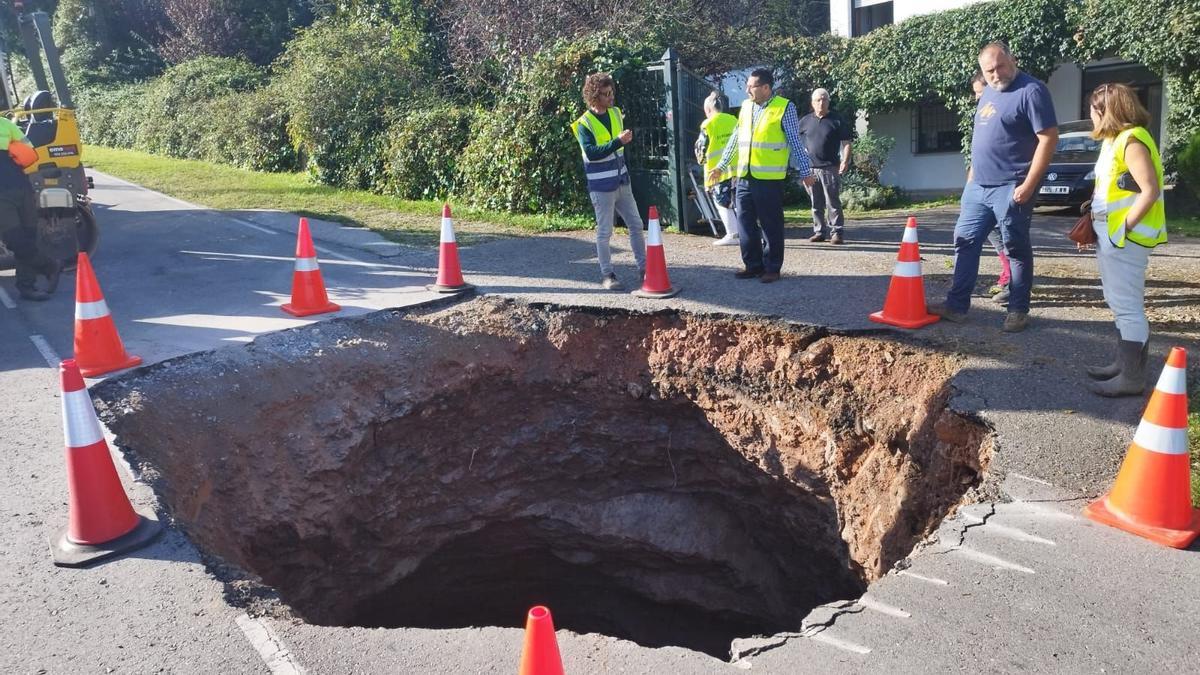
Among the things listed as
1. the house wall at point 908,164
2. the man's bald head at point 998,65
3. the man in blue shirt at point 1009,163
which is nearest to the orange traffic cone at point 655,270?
the man in blue shirt at point 1009,163

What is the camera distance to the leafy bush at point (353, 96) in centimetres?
1611

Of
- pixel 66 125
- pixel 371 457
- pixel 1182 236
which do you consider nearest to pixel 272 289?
pixel 371 457

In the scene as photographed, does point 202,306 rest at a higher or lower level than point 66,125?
lower

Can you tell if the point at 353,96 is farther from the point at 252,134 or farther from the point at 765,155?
the point at 765,155

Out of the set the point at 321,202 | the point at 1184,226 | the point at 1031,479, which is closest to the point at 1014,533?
the point at 1031,479

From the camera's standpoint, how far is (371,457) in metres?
6.36

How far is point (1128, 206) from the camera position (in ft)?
15.2

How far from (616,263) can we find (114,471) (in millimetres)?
5672

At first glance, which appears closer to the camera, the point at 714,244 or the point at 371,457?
the point at 371,457

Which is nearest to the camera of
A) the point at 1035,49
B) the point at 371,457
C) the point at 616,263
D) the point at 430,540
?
the point at 371,457

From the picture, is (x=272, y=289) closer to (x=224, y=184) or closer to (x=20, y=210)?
(x=20, y=210)

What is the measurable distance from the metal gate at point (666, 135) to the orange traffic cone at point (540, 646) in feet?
28.7

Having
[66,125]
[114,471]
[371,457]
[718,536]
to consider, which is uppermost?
[66,125]

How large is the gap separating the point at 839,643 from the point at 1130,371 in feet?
9.03
